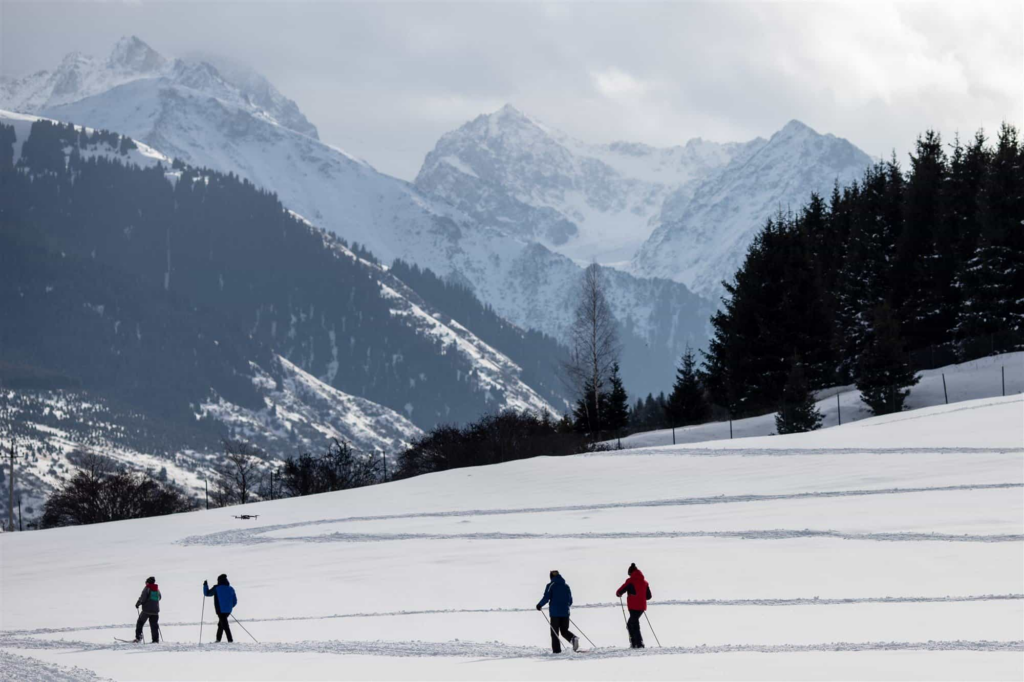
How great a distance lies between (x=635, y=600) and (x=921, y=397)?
46288mm

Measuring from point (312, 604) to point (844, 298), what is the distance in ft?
168

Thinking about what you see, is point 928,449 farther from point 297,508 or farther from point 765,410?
point 297,508

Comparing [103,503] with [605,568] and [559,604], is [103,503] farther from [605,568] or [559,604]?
[559,604]

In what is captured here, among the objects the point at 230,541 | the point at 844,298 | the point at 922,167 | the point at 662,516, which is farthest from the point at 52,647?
the point at 922,167

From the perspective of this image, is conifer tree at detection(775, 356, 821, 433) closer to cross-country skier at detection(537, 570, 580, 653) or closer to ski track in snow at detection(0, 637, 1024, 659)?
ski track in snow at detection(0, 637, 1024, 659)

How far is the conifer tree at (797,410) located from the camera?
59.6 metres

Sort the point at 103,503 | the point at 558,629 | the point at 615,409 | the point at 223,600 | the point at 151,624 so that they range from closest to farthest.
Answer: the point at 558,629 → the point at 223,600 → the point at 151,624 → the point at 615,409 → the point at 103,503

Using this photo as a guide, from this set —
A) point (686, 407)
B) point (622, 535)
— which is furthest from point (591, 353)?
point (622, 535)

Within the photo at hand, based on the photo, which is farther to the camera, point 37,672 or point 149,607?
point 149,607

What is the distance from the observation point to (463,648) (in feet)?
79.5

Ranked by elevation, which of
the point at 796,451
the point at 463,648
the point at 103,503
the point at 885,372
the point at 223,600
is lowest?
the point at 463,648

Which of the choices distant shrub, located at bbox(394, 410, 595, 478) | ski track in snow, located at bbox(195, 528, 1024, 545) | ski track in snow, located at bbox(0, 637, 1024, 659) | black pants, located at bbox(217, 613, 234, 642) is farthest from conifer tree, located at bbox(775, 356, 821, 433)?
black pants, located at bbox(217, 613, 234, 642)

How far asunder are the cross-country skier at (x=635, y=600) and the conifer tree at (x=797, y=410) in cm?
3840

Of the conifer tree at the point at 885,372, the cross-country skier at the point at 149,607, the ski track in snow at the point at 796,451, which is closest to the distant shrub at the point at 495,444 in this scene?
the ski track in snow at the point at 796,451
